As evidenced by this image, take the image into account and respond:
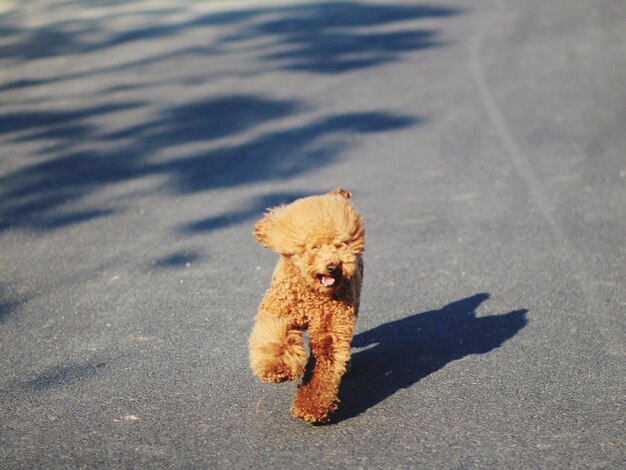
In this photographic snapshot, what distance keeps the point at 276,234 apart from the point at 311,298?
451 mm

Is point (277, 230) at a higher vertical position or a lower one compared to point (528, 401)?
higher

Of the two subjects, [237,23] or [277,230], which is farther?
[237,23]

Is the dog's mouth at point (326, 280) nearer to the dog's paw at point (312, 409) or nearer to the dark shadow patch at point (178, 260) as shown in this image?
the dog's paw at point (312, 409)

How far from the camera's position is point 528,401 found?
512 centimetres

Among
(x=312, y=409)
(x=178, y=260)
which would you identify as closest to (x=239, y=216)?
(x=178, y=260)

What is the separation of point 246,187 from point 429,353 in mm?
3886

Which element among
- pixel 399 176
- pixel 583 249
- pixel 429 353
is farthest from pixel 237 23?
pixel 429 353

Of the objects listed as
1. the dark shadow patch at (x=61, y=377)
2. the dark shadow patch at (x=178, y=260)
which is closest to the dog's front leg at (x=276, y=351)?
the dark shadow patch at (x=61, y=377)

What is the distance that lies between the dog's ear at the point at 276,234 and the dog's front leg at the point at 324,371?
0.57m

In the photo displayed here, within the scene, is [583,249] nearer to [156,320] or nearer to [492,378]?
[492,378]

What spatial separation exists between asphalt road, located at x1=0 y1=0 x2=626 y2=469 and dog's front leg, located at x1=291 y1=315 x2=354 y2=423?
14 centimetres

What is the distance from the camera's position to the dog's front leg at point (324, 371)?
4.76 meters

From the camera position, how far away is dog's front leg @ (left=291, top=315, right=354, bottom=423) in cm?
476

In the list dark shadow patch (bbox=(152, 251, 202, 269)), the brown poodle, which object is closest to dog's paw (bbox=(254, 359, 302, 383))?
the brown poodle
